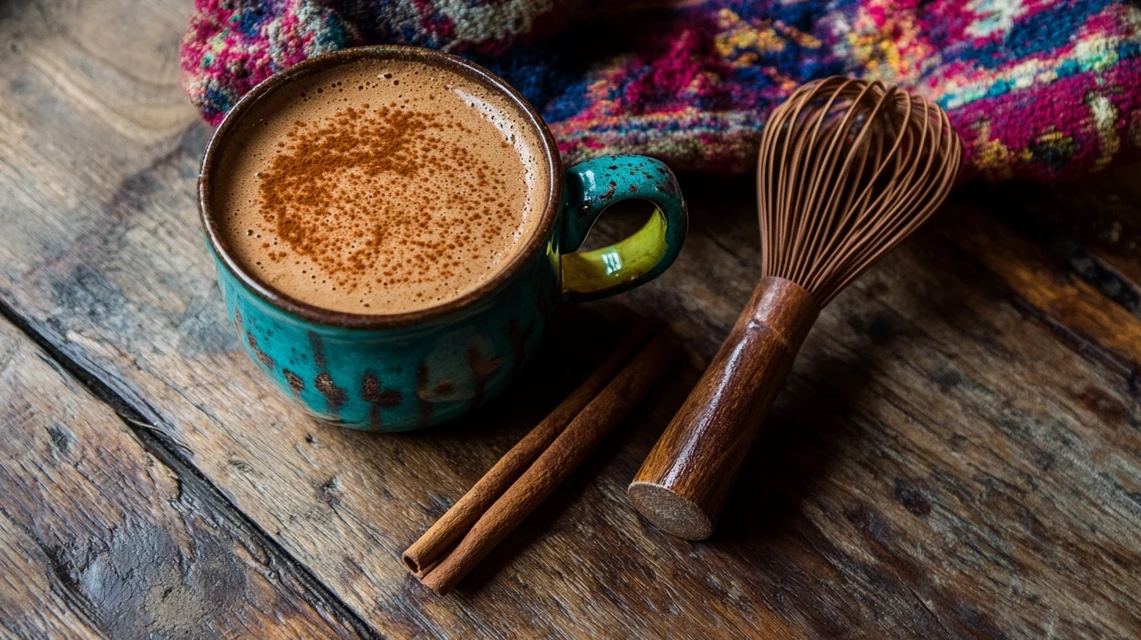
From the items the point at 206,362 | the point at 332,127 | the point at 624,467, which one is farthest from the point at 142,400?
the point at 624,467

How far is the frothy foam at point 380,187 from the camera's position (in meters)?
0.58

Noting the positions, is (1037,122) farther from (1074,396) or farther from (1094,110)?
(1074,396)

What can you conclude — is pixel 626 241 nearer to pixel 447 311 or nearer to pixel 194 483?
pixel 447 311

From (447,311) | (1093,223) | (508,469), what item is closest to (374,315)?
(447,311)

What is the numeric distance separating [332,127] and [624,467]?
0.31m

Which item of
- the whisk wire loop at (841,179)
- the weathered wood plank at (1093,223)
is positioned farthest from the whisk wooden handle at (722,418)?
the weathered wood plank at (1093,223)

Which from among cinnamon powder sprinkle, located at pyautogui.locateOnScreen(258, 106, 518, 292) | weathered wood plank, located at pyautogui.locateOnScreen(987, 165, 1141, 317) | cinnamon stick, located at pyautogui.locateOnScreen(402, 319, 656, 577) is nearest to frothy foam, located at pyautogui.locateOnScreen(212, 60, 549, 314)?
cinnamon powder sprinkle, located at pyautogui.locateOnScreen(258, 106, 518, 292)

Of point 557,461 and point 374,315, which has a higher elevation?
point 374,315

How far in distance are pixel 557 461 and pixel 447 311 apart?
0.17 metres

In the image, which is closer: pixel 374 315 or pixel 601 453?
pixel 374 315

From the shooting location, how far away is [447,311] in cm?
54

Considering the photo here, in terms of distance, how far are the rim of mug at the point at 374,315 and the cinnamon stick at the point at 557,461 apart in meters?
0.16

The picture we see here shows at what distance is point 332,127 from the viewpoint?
0.64m

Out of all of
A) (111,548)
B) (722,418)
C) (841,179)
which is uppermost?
(841,179)
